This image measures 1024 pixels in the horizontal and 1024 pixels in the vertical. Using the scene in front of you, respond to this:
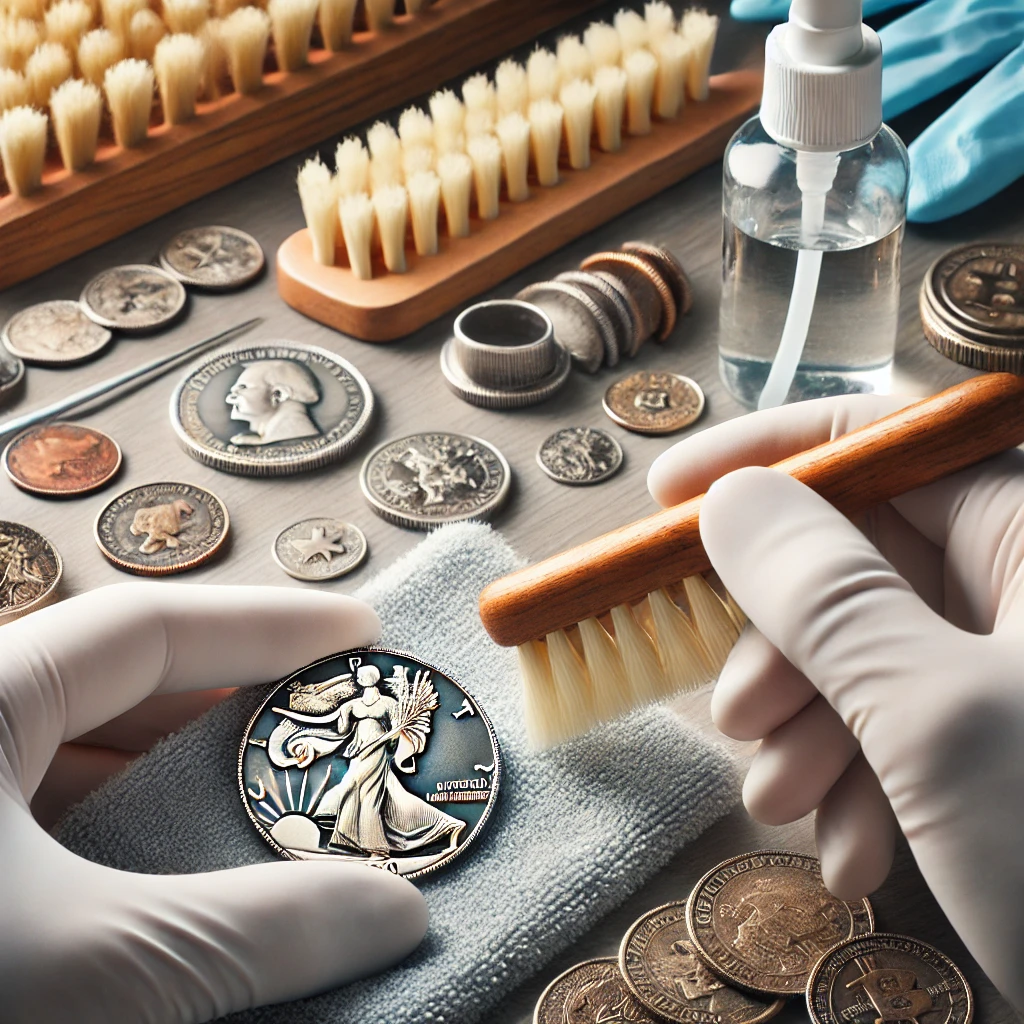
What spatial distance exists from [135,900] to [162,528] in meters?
0.37

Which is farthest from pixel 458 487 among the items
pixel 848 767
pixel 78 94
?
pixel 78 94

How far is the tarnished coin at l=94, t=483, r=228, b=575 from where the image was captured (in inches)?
34.5

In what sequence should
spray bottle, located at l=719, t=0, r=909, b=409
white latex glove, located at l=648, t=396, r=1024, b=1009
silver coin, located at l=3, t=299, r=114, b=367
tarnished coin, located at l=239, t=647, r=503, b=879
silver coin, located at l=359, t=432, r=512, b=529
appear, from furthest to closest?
silver coin, located at l=3, t=299, r=114, b=367
silver coin, located at l=359, t=432, r=512, b=529
spray bottle, located at l=719, t=0, r=909, b=409
tarnished coin, located at l=239, t=647, r=503, b=879
white latex glove, located at l=648, t=396, r=1024, b=1009

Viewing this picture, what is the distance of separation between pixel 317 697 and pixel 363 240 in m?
0.45

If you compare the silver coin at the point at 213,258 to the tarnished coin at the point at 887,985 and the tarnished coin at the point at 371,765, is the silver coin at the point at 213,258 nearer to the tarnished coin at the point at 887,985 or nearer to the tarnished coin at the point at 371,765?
the tarnished coin at the point at 371,765

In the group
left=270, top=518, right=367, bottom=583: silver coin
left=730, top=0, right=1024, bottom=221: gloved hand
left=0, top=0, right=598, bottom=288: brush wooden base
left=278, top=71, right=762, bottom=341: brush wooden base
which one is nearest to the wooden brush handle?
left=270, top=518, right=367, bottom=583: silver coin

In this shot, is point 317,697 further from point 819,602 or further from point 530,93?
point 530,93

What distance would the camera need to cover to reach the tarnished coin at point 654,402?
0.99 metres

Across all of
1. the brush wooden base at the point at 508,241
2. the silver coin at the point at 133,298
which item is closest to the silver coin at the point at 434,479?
the brush wooden base at the point at 508,241

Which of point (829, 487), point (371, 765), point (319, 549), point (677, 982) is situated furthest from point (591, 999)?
point (319, 549)

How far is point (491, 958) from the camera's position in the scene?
0.63 metres

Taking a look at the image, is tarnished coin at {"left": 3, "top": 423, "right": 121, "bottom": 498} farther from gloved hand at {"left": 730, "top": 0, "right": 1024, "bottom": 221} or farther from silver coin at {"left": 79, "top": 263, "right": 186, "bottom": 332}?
gloved hand at {"left": 730, "top": 0, "right": 1024, "bottom": 221}

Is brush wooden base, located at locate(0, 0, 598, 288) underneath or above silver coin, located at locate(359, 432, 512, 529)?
above

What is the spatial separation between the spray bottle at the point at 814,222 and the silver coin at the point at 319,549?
0.33m
